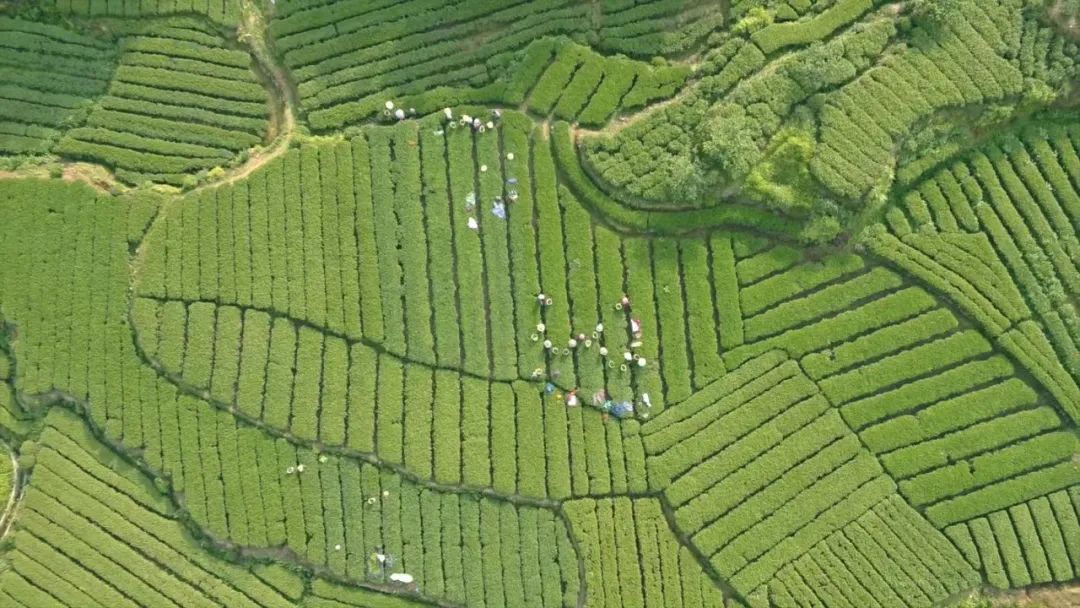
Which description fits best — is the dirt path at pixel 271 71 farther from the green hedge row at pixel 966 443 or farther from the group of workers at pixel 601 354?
the green hedge row at pixel 966 443

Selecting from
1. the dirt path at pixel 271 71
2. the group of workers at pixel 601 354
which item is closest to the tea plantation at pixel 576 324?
the group of workers at pixel 601 354

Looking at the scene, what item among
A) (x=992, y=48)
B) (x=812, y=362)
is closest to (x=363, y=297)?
(x=812, y=362)

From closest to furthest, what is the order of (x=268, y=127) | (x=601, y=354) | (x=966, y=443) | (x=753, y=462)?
(x=601, y=354), (x=753, y=462), (x=966, y=443), (x=268, y=127)

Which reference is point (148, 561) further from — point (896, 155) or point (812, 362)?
point (896, 155)

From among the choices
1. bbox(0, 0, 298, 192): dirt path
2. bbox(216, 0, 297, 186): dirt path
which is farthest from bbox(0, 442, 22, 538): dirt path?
bbox(216, 0, 297, 186): dirt path

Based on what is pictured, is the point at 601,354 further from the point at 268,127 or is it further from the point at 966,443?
the point at 268,127

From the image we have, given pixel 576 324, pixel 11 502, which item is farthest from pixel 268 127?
pixel 11 502

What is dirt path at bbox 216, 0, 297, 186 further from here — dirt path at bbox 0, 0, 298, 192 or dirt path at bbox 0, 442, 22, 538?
dirt path at bbox 0, 442, 22, 538

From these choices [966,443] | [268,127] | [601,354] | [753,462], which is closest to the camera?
[601,354]
